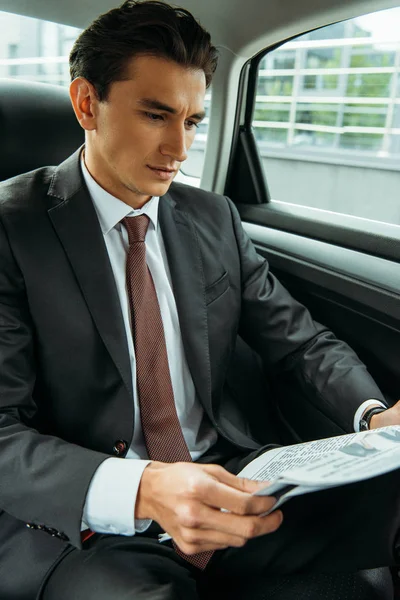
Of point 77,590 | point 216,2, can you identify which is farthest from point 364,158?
point 77,590

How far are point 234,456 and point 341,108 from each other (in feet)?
15.5

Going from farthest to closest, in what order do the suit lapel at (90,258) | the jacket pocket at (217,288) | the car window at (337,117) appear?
the car window at (337,117), the jacket pocket at (217,288), the suit lapel at (90,258)

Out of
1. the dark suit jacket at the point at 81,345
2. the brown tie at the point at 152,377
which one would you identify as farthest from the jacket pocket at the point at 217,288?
the brown tie at the point at 152,377

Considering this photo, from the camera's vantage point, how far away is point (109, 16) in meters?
1.23

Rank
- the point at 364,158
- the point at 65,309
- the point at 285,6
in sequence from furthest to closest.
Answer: the point at 364,158, the point at 285,6, the point at 65,309

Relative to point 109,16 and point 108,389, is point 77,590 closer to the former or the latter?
point 108,389

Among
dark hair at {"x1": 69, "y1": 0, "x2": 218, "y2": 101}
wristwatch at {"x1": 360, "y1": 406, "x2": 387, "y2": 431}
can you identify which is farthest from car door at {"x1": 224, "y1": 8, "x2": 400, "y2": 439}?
dark hair at {"x1": 69, "y1": 0, "x2": 218, "y2": 101}

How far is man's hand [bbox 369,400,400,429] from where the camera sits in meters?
1.13

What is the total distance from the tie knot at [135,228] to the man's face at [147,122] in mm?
57

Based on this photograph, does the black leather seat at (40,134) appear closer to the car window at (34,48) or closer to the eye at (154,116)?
the car window at (34,48)

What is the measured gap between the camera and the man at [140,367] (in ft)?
3.02

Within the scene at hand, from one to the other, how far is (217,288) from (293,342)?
0.77 ft

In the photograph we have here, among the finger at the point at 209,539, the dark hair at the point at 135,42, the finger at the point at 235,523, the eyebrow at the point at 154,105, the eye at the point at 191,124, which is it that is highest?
the dark hair at the point at 135,42

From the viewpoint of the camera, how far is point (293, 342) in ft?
4.66
